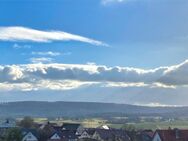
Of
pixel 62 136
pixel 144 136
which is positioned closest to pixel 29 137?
pixel 62 136

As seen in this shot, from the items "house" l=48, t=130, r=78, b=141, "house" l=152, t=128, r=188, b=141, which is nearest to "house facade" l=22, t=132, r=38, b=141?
"house" l=48, t=130, r=78, b=141

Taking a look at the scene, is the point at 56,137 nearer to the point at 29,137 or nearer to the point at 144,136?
the point at 29,137

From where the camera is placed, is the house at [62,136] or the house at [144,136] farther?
the house at [62,136]

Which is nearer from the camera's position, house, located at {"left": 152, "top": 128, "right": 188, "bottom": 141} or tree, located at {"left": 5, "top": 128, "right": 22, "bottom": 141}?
tree, located at {"left": 5, "top": 128, "right": 22, "bottom": 141}

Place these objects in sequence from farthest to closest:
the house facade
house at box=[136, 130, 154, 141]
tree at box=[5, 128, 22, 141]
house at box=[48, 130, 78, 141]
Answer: house at box=[48, 130, 78, 141], house at box=[136, 130, 154, 141], the house facade, tree at box=[5, 128, 22, 141]

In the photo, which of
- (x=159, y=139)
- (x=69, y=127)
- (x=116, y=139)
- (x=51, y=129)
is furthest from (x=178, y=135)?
(x=69, y=127)

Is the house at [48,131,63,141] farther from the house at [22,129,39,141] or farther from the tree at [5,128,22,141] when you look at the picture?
the tree at [5,128,22,141]

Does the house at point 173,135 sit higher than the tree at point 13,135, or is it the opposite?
Result: the tree at point 13,135

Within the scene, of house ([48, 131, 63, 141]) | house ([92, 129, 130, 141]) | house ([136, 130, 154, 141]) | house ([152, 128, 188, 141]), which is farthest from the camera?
house ([48, 131, 63, 141])

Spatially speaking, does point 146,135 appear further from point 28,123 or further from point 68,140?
point 28,123

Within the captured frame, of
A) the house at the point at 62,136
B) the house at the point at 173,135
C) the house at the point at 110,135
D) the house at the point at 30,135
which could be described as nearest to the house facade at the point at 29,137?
the house at the point at 30,135

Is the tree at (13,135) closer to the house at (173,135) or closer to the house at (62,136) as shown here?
the house at (62,136)

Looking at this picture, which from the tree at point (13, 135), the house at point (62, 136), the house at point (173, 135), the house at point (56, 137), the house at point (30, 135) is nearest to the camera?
the tree at point (13, 135)

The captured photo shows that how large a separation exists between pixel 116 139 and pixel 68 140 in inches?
584
